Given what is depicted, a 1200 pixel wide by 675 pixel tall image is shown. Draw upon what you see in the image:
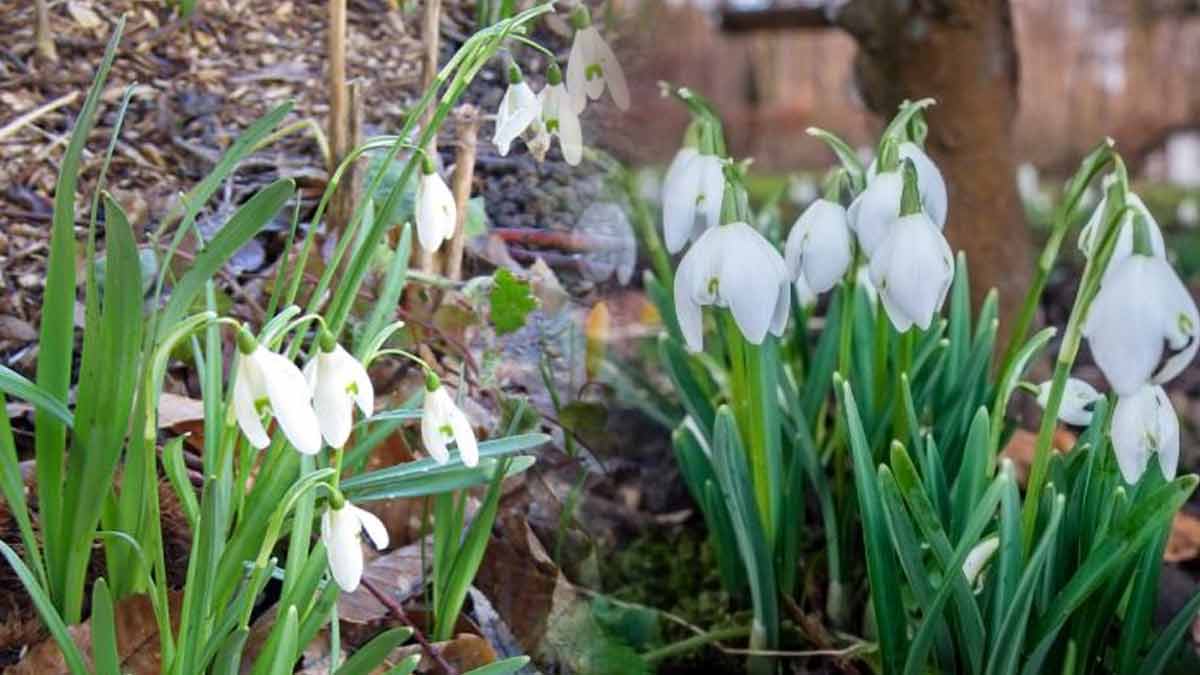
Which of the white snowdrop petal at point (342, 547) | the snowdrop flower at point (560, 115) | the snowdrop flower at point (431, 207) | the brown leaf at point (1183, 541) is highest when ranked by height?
the snowdrop flower at point (560, 115)

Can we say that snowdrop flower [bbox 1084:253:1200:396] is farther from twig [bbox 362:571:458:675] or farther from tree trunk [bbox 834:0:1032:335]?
tree trunk [bbox 834:0:1032:335]

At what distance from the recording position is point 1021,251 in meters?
1.51

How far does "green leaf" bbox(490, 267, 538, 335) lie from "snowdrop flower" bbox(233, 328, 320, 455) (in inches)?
8.8

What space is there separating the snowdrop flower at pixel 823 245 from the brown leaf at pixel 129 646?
47 centimetres

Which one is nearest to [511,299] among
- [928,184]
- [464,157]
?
[464,157]

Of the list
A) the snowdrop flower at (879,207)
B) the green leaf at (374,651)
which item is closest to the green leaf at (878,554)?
the snowdrop flower at (879,207)

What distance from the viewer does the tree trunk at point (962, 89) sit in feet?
4.50

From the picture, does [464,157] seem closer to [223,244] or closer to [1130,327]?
[223,244]

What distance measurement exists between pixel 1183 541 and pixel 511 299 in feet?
2.62

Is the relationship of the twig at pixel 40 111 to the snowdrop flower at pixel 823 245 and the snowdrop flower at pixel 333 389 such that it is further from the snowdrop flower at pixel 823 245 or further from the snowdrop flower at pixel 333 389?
the snowdrop flower at pixel 823 245

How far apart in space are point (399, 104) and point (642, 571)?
554 millimetres

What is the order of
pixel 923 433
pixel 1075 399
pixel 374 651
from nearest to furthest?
1. pixel 374 651
2. pixel 1075 399
3. pixel 923 433

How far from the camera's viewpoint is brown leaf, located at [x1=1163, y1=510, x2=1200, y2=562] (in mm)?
1334

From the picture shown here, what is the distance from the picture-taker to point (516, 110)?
0.90 metres
